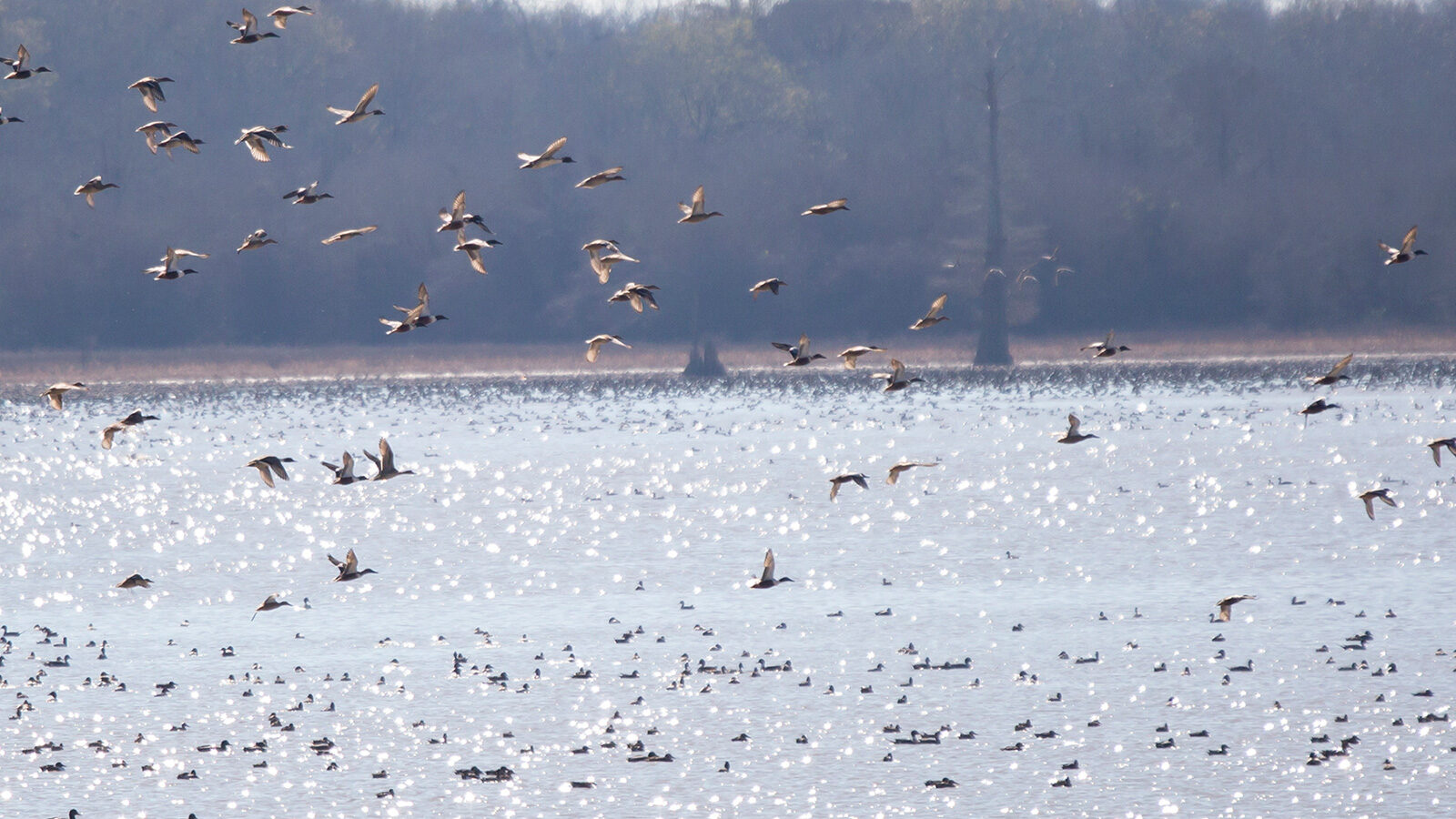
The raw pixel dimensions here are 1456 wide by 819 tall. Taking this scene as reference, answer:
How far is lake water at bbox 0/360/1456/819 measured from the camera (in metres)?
19.9

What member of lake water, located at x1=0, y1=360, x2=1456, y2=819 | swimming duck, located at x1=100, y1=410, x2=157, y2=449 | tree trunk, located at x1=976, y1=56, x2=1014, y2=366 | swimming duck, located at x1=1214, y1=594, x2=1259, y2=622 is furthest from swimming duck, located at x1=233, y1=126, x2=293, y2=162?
tree trunk, located at x1=976, y1=56, x2=1014, y2=366

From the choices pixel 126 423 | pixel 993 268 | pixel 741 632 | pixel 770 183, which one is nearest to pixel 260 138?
pixel 126 423

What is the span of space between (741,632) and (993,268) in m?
68.2

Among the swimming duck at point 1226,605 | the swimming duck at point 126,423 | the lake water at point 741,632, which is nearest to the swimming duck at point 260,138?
the swimming duck at point 126,423

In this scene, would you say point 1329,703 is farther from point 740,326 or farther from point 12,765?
point 740,326

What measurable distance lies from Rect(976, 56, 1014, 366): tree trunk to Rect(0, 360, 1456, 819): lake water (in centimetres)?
3100

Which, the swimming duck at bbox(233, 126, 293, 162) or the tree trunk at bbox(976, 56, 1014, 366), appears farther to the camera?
the tree trunk at bbox(976, 56, 1014, 366)

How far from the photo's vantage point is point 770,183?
108m

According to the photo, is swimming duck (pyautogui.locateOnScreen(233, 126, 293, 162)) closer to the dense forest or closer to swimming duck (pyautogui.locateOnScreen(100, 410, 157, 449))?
swimming duck (pyautogui.locateOnScreen(100, 410, 157, 449))

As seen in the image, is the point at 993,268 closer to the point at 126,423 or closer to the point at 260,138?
the point at 260,138

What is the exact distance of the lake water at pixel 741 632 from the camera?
1986cm

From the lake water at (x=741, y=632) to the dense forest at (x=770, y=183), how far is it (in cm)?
3921

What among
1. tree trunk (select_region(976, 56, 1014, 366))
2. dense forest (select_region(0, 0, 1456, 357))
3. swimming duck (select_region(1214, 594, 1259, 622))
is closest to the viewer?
swimming duck (select_region(1214, 594, 1259, 622))

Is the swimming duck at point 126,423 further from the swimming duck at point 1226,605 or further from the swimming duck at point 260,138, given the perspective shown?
the swimming duck at point 1226,605
